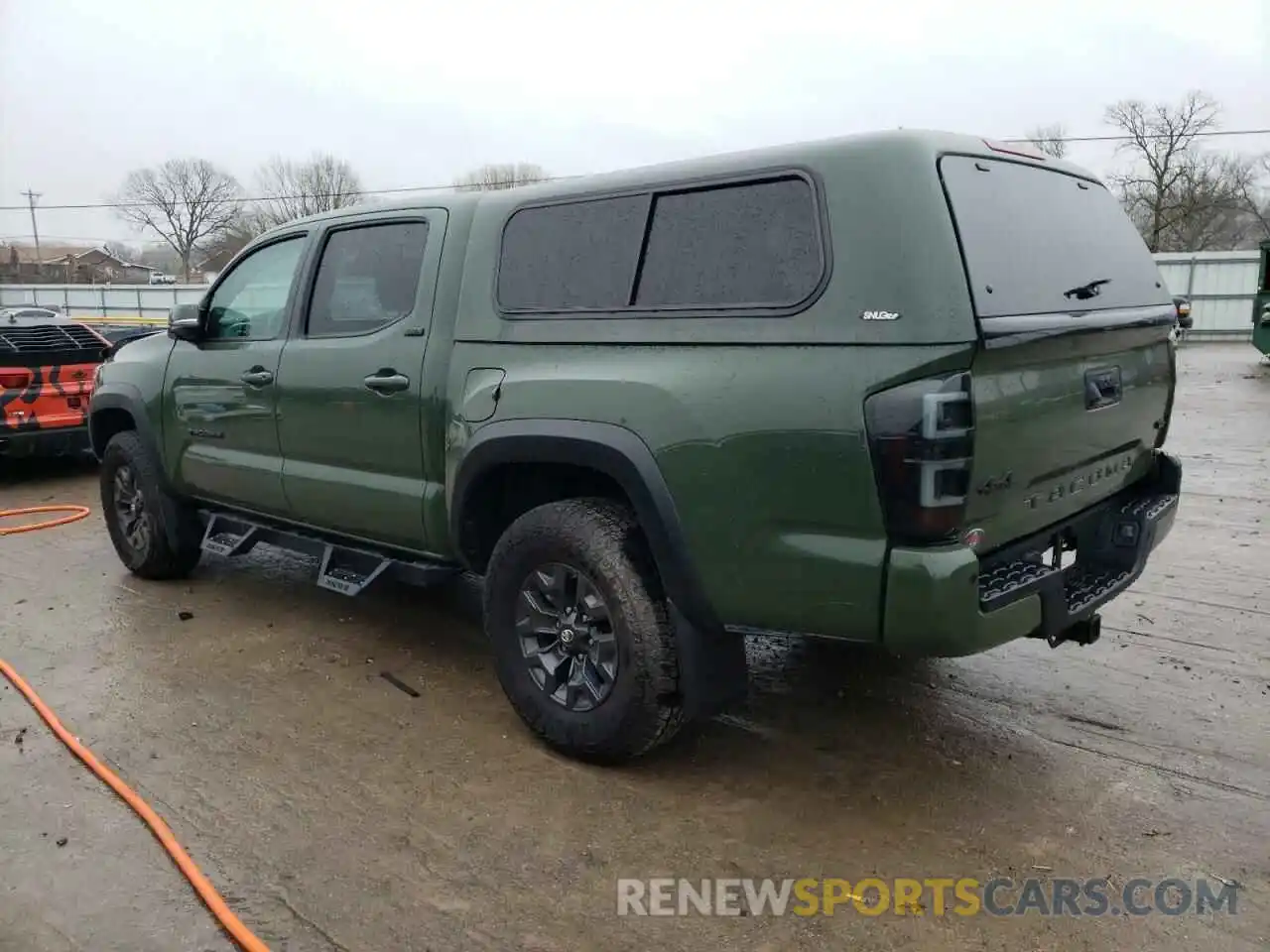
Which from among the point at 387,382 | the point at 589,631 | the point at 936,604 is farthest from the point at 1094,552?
the point at 387,382

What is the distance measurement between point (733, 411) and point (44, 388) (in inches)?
313

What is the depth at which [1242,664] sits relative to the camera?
4.07m

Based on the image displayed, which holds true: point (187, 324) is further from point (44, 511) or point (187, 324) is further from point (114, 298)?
point (114, 298)

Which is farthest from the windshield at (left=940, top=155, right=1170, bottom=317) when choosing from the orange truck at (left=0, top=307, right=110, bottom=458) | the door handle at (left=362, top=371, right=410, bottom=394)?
the orange truck at (left=0, top=307, right=110, bottom=458)

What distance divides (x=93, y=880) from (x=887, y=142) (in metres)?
3.09

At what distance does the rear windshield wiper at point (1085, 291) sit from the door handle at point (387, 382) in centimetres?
239

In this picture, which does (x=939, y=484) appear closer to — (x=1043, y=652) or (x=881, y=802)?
(x=881, y=802)

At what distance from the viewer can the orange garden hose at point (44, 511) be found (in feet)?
22.7

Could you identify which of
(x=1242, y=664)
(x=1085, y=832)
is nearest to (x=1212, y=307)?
(x=1242, y=664)

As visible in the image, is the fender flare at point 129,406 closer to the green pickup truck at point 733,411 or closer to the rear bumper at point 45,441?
the green pickup truck at point 733,411

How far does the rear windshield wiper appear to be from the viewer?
2973mm

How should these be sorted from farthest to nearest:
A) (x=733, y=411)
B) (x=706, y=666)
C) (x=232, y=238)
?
(x=232, y=238) → (x=706, y=666) → (x=733, y=411)

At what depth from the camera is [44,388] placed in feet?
27.9

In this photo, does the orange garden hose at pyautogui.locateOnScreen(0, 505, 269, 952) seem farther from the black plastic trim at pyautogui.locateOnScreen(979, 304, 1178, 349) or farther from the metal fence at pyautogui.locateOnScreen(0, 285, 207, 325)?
the metal fence at pyautogui.locateOnScreen(0, 285, 207, 325)
